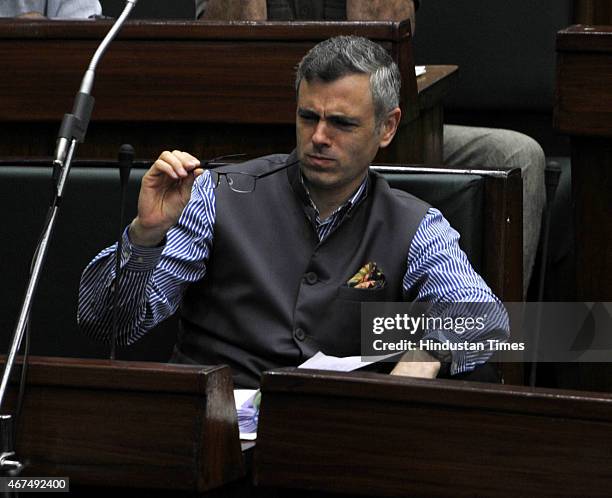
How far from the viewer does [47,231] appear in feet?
4.81

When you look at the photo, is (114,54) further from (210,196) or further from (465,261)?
(465,261)

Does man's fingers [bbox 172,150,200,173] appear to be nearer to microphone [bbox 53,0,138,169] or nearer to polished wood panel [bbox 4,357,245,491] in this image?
microphone [bbox 53,0,138,169]

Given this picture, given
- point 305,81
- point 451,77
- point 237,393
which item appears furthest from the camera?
point 451,77

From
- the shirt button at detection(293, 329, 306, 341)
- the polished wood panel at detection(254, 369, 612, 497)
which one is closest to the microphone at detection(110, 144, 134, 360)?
the shirt button at detection(293, 329, 306, 341)

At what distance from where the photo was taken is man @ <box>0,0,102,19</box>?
2949 mm

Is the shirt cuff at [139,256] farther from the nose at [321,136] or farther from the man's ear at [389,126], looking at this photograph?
the man's ear at [389,126]

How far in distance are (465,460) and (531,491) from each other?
0.07 meters

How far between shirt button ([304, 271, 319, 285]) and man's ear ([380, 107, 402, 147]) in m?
0.26

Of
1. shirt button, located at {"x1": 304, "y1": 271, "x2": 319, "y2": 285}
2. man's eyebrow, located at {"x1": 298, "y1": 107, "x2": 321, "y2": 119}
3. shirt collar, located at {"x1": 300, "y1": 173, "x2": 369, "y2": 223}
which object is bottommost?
shirt button, located at {"x1": 304, "y1": 271, "x2": 319, "y2": 285}

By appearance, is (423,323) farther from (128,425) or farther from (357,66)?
(128,425)

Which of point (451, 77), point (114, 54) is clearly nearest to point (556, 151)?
point (451, 77)

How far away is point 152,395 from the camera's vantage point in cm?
139

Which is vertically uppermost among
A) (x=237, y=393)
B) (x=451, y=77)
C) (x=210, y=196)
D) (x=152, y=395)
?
(x=451, y=77)

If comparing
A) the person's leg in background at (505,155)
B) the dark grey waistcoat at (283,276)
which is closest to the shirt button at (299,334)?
the dark grey waistcoat at (283,276)
